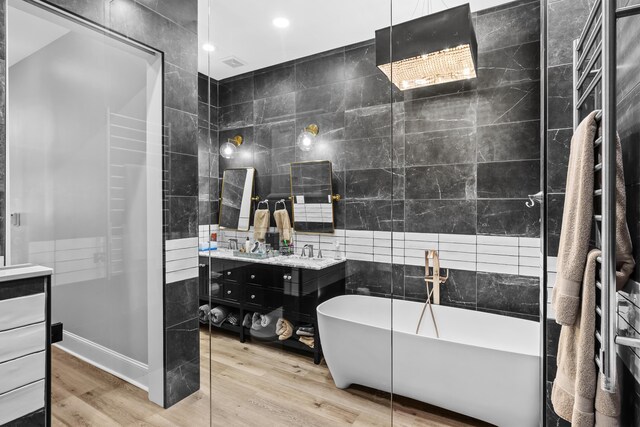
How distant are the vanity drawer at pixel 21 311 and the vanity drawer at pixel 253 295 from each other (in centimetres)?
94

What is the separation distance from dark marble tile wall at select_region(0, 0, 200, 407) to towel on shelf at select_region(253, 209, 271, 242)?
1.43 feet

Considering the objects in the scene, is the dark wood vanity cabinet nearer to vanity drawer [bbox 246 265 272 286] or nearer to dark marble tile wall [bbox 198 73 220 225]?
vanity drawer [bbox 246 265 272 286]

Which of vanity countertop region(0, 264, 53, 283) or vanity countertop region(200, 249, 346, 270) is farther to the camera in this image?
vanity countertop region(200, 249, 346, 270)

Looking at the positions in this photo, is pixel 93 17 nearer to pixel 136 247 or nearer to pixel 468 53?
pixel 136 247

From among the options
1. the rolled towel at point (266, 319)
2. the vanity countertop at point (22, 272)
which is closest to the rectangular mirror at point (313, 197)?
the rolled towel at point (266, 319)

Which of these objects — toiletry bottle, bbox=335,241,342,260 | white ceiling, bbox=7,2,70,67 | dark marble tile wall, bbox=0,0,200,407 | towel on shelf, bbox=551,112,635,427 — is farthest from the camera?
dark marble tile wall, bbox=0,0,200,407

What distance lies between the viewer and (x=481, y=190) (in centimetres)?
187

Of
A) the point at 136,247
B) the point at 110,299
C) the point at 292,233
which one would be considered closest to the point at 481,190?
the point at 292,233

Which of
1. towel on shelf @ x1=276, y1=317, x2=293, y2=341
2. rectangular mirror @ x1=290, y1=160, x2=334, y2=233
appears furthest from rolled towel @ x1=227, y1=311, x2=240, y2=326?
rectangular mirror @ x1=290, y1=160, x2=334, y2=233

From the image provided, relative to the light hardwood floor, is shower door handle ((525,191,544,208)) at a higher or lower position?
higher

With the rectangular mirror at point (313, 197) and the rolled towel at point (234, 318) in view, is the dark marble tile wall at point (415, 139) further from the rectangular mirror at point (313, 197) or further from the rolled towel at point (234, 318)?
the rolled towel at point (234, 318)

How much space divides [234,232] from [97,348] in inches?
37.8

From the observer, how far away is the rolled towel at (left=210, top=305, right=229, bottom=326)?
6.49 ft

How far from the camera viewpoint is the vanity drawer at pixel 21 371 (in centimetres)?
143
